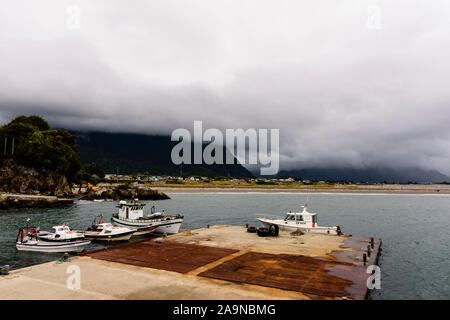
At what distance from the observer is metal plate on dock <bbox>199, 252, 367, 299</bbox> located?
16203 mm

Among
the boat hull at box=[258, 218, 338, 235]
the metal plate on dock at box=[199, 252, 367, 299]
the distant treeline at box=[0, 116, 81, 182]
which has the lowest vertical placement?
the boat hull at box=[258, 218, 338, 235]

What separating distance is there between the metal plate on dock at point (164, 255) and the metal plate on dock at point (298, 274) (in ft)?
6.98

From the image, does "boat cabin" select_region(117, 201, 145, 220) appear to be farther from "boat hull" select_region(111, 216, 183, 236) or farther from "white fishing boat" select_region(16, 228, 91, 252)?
"white fishing boat" select_region(16, 228, 91, 252)

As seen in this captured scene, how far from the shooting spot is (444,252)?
34406 mm

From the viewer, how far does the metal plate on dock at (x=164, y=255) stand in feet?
69.1

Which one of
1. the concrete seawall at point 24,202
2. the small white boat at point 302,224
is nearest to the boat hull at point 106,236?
the small white boat at point 302,224

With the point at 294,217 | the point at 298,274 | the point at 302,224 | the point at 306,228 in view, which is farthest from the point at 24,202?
the point at 298,274

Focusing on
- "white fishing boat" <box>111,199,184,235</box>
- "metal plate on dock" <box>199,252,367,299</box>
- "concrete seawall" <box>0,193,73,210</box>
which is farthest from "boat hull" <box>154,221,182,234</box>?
"concrete seawall" <box>0,193,73,210</box>

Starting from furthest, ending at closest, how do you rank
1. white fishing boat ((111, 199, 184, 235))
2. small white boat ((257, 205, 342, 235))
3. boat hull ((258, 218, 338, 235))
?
white fishing boat ((111, 199, 184, 235)) → small white boat ((257, 205, 342, 235)) → boat hull ((258, 218, 338, 235))

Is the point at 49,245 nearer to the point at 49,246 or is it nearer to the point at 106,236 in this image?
the point at 49,246

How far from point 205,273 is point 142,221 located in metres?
24.2
